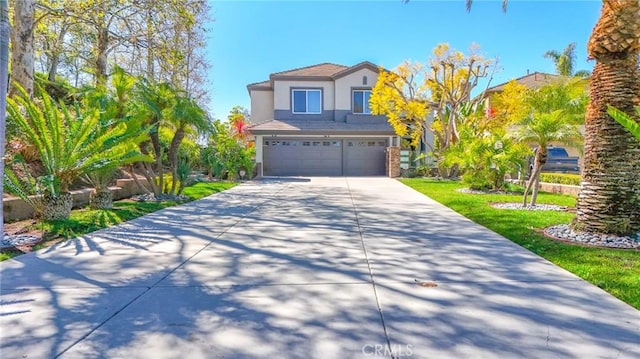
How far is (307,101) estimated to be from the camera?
25547mm

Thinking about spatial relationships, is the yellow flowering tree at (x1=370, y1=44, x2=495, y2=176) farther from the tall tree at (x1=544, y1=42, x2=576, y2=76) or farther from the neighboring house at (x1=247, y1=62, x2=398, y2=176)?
the tall tree at (x1=544, y1=42, x2=576, y2=76)

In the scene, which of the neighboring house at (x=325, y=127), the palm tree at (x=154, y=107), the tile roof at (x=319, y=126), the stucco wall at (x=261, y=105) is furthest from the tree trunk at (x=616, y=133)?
the stucco wall at (x=261, y=105)

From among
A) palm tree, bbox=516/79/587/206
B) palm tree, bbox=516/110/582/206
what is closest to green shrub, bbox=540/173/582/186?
palm tree, bbox=516/79/587/206

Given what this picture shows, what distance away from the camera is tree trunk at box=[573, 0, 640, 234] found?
6.45 metres

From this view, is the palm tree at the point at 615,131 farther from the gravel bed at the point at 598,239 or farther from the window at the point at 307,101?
the window at the point at 307,101

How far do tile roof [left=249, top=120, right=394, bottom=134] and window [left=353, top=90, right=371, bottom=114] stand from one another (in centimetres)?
91

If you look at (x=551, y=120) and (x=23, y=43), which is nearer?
(x=551, y=120)

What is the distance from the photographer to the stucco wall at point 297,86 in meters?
25.2

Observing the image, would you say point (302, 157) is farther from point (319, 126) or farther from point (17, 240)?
point (17, 240)

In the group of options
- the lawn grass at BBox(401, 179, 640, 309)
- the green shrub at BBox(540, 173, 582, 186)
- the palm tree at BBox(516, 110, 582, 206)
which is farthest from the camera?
the green shrub at BBox(540, 173, 582, 186)

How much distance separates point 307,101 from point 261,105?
3738 mm

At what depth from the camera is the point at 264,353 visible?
2.97m

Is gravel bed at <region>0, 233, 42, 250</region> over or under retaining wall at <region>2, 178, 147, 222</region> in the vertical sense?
under

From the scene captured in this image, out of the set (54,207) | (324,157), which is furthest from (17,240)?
(324,157)
